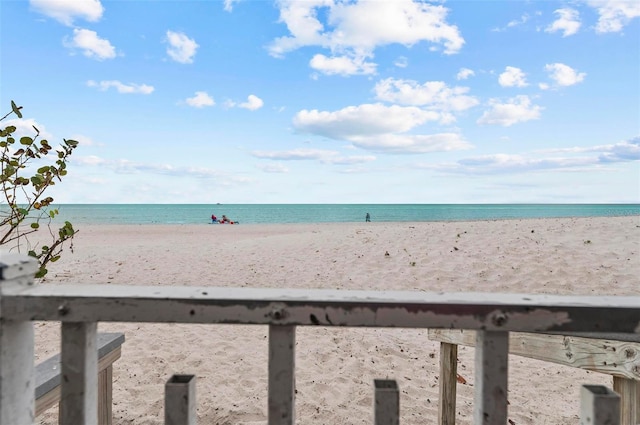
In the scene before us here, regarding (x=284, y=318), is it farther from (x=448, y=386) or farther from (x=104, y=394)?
(x=448, y=386)

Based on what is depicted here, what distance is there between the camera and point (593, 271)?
28.3 feet

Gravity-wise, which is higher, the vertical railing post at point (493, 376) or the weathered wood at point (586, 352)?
the vertical railing post at point (493, 376)

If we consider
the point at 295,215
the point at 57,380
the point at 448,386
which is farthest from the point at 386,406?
the point at 295,215

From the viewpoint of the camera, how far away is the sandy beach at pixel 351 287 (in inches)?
164

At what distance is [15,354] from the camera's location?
3.45ft

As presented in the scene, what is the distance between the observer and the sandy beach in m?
4.17

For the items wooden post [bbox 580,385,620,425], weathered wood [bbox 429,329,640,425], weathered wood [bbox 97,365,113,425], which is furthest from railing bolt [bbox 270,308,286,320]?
weathered wood [bbox 97,365,113,425]

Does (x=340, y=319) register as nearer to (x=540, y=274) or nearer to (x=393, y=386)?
(x=393, y=386)

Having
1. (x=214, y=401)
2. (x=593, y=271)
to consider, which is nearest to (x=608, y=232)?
(x=593, y=271)

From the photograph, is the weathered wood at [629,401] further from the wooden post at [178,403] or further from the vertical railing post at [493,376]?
the wooden post at [178,403]

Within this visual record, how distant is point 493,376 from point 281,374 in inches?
20.9

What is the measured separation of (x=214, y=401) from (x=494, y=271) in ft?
22.9

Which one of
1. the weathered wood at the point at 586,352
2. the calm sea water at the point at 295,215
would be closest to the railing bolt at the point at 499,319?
the weathered wood at the point at 586,352

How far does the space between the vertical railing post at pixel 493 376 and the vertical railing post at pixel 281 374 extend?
48cm
